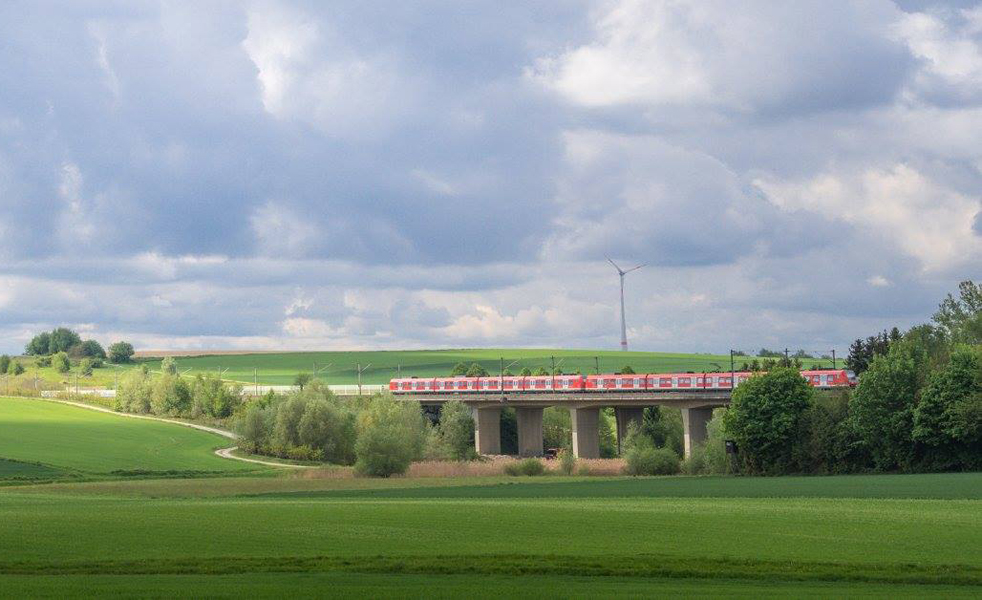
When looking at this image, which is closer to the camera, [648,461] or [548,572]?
[548,572]

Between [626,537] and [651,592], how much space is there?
34.5 ft

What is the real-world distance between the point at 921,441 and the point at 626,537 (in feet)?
205

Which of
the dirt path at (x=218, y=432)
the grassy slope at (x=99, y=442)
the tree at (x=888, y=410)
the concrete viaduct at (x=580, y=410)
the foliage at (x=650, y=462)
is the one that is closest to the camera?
the tree at (x=888, y=410)

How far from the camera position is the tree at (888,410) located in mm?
93125

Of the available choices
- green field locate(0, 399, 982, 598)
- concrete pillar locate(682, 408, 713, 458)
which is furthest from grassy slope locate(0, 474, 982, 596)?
concrete pillar locate(682, 408, 713, 458)

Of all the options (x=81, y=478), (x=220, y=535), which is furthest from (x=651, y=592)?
(x=81, y=478)

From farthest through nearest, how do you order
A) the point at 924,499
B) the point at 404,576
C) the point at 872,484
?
the point at 872,484
the point at 924,499
the point at 404,576

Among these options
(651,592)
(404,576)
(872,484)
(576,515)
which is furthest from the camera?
(872,484)

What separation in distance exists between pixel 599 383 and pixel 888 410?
4895cm

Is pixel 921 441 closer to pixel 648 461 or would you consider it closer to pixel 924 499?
pixel 648 461

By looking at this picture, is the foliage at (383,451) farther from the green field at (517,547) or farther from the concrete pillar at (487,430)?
the concrete pillar at (487,430)

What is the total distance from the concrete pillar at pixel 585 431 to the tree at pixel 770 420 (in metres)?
42.8

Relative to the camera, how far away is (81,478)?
98562mm

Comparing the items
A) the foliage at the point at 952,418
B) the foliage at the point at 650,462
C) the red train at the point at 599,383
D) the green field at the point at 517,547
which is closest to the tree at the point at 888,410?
the foliage at the point at 952,418
